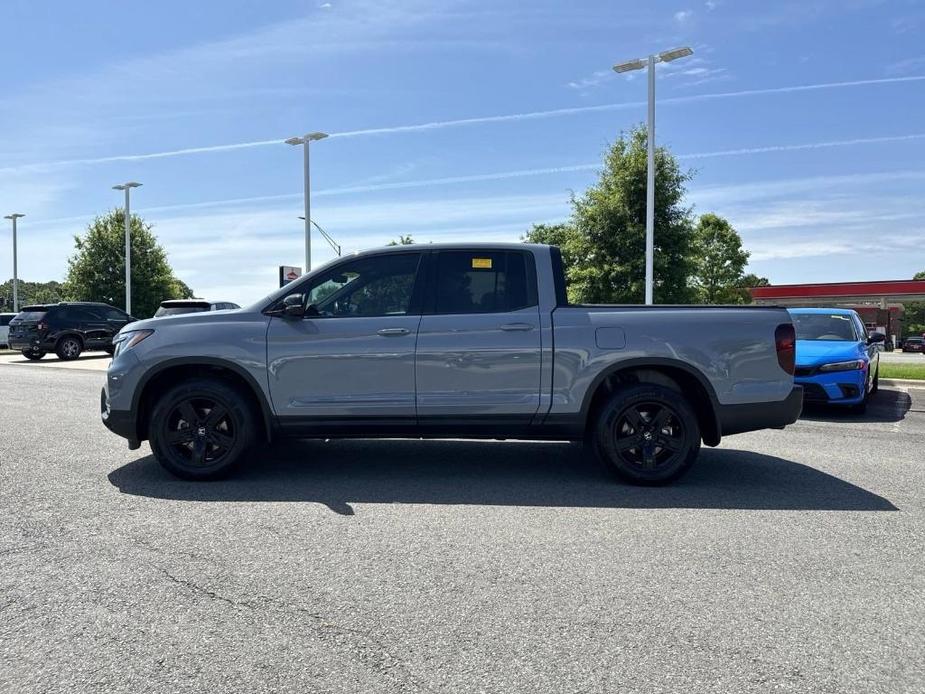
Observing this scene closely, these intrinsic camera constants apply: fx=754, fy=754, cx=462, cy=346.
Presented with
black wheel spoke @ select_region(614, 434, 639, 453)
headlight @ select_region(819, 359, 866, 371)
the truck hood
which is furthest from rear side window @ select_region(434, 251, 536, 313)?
headlight @ select_region(819, 359, 866, 371)

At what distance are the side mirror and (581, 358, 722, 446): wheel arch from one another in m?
2.32

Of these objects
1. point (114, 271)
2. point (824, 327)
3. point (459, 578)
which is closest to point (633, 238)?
point (824, 327)

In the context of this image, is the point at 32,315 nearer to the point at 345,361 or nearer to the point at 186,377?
the point at 186,377

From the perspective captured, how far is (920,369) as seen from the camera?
55.0 feet

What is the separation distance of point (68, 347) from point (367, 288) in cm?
2078

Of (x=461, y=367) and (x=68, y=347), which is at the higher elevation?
(x=461, y=367)

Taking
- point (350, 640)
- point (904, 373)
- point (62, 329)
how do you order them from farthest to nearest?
point (62, 329)
point (904, 373)
point (350, 640)

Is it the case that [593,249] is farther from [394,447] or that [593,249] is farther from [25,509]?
[25,509]

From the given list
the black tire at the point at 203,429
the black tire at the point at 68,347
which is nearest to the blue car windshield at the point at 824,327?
the black tire at the point at 203,429

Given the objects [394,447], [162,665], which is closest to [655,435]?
[394,447]

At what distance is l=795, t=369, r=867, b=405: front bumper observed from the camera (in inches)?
392

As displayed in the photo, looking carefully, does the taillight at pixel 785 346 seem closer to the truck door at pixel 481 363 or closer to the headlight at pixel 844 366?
the truck door at pixel 481 363

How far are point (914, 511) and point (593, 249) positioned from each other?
67.6ft

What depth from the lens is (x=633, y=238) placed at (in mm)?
24453
